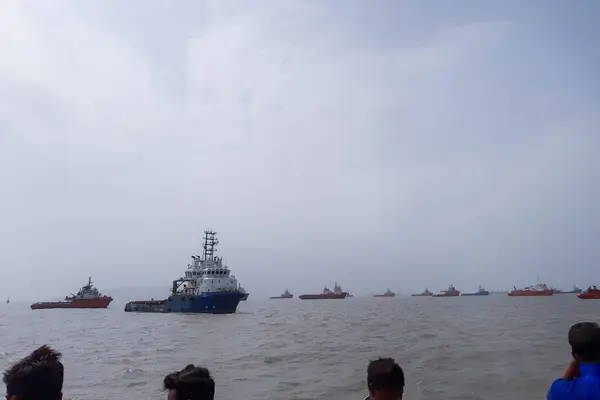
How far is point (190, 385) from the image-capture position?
3.54 meters

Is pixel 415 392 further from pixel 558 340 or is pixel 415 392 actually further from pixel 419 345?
pixel 558 340

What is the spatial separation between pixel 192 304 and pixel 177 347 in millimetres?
36283

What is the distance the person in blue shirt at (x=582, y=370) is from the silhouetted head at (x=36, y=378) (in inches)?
154

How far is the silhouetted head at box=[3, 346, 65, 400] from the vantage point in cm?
308

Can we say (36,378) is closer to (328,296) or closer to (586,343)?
(586,343)

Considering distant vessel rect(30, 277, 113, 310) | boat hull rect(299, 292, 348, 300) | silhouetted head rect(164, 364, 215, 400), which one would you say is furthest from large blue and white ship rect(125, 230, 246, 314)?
boat hull rect(299, 292, 348, 300)

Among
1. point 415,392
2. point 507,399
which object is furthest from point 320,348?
point 507,399

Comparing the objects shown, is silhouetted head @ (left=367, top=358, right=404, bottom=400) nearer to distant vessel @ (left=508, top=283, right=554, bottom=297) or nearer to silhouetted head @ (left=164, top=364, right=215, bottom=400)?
silhouetted head @ (left=164, top=364, right=215, bottom=400)

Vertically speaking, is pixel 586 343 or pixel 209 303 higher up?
pixel 209 303

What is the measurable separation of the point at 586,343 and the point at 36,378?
430 cm

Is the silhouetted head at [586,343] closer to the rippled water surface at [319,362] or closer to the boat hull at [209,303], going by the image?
the rippled water surface at [319,362]

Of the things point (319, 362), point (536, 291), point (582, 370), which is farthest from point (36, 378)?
point (536, 291)

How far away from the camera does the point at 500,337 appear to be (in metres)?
28.6

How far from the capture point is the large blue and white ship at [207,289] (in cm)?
6184
